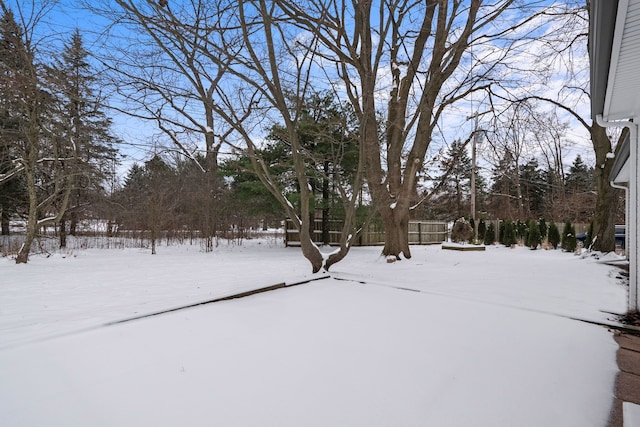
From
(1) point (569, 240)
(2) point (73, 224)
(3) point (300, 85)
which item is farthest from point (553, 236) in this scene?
(2) point (73, 224)

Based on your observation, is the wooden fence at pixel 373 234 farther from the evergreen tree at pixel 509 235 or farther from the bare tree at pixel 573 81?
the bare tree at pixel 573 81

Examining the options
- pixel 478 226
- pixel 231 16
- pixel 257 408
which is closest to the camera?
pixel 257 408

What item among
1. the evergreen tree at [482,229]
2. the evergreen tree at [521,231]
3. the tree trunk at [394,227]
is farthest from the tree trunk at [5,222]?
the evergreen tree at [521,231]

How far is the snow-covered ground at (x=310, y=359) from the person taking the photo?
4.86 feet

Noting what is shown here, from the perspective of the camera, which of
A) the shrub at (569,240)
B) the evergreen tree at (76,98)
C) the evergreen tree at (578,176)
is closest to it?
the evergreen tree at (76,98)

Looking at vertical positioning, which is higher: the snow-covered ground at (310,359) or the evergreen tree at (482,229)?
the evergreen tree at (482,229)

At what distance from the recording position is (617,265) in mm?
6234

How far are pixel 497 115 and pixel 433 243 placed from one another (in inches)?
363

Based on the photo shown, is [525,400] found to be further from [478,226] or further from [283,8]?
[478,226]

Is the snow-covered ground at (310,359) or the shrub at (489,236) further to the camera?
the shrub at (489,236)

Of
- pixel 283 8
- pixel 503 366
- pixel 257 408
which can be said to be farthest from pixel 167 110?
pixel 503 366

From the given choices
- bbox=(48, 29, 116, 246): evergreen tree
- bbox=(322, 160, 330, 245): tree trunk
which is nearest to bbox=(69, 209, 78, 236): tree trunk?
bbox=(48, 29, 116, 246): evergreen tree

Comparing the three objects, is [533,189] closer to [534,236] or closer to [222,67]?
[534,236]

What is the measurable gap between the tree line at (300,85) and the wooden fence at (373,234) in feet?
7.86
